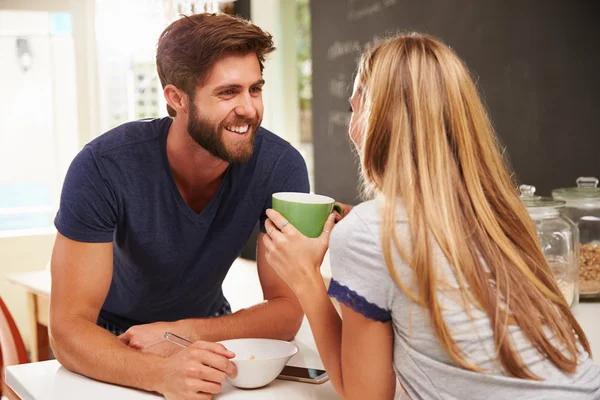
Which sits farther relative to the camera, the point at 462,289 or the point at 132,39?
the point at 132,39

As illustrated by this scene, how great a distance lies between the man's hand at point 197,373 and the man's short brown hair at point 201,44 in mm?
606

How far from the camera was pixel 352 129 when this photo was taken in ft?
3.55

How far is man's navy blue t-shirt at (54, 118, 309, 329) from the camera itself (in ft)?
4.61

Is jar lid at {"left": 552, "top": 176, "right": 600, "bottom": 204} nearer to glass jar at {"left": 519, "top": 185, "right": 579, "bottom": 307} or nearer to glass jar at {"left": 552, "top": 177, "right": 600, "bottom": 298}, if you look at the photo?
glass jar at {"left": 552, "top": 177, "right": 600, "bottom": 298}

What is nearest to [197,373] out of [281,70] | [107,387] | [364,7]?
[107,387]

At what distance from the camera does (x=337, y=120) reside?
11.5 ft

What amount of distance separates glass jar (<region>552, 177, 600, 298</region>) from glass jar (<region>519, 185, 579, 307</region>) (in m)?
0.10

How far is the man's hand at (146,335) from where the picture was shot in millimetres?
1272

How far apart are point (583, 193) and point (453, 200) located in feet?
3.10

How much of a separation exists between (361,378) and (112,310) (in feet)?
2.99

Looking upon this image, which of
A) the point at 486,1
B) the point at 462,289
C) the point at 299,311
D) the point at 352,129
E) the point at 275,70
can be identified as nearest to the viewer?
the point at 462,289

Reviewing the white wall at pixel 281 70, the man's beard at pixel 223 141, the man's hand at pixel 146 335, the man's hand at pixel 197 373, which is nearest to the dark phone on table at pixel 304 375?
the man's hand at pixel 197 373

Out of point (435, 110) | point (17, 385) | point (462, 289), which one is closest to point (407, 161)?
point (435, 110)

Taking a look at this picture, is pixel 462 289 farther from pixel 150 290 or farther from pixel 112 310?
pixel 112 310
